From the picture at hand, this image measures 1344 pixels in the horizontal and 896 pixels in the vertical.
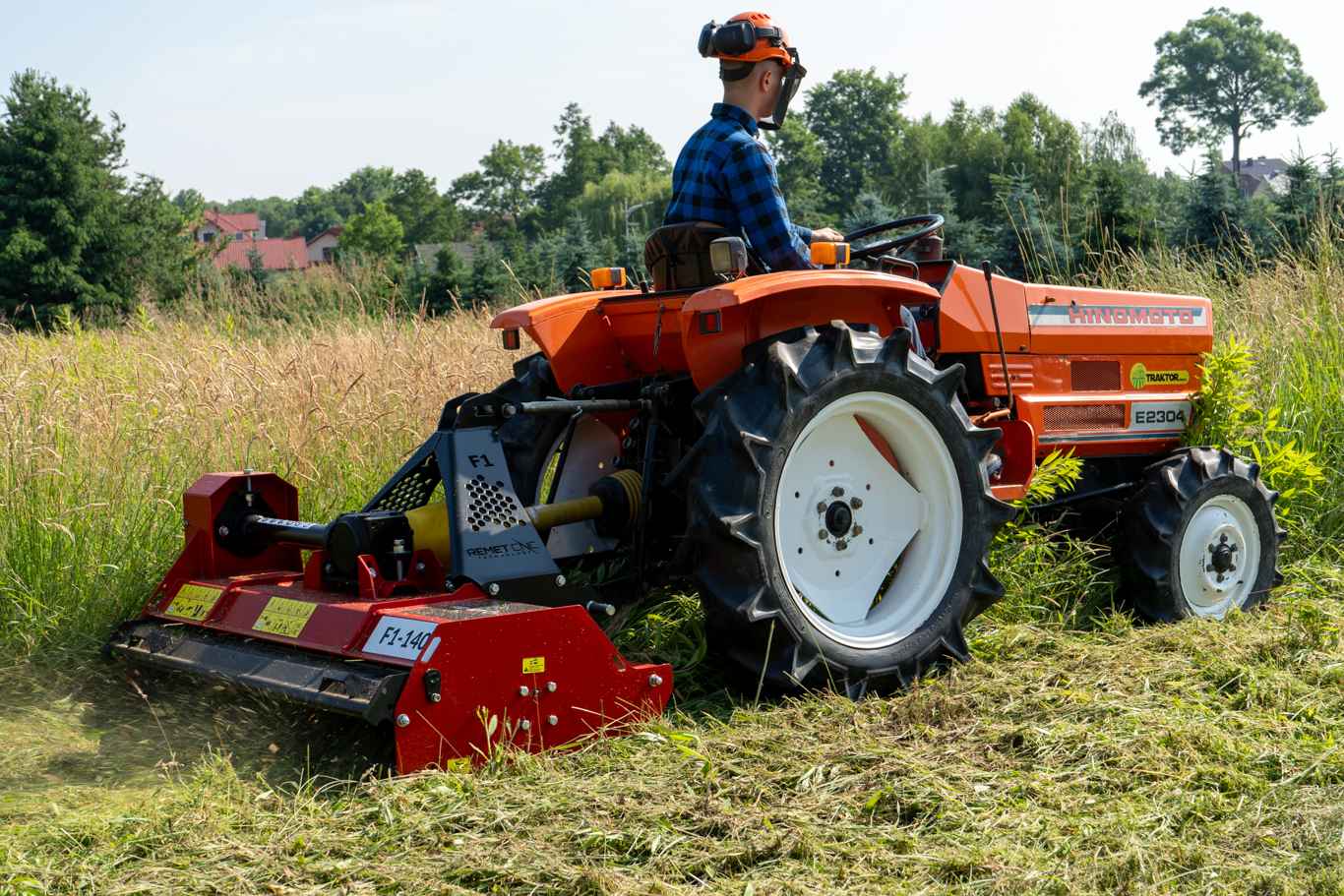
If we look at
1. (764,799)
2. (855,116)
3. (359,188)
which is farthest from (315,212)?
(764,799)

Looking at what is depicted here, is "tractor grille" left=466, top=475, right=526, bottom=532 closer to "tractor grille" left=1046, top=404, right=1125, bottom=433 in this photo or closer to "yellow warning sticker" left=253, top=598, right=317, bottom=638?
"yellow warning sticker" left=253, top=598, right=317, bottom=638

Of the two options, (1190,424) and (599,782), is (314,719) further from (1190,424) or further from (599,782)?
(1190,424)

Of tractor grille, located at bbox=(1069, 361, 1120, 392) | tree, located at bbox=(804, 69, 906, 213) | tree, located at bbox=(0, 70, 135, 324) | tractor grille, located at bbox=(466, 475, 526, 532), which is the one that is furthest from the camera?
tree, located at bbox=(804, 69, 906, 213)

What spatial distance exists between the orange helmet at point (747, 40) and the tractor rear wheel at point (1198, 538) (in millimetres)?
2248

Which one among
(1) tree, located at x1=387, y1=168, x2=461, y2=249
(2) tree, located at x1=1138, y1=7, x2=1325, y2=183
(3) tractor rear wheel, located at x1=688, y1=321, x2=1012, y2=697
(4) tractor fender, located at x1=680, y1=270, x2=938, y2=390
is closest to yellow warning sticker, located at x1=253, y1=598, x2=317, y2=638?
(3) tractor rear wheel, located at x1=688, y1=321, x2=1012, y2=697

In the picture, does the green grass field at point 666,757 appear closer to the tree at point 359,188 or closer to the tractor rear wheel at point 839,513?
the tractor rear wheel at point 839,513

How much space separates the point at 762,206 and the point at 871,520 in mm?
1117

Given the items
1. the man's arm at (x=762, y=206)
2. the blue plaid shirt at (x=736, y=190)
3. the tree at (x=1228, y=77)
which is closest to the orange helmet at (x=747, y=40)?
the blue plaid shirt at (x=736, y=190)

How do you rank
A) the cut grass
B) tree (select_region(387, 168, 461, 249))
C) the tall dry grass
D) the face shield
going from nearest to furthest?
the cut grass < the face shield < the tall dry grass < tree (select_region(387, 168, 461, 249))

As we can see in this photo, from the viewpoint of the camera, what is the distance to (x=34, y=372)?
6805 mm

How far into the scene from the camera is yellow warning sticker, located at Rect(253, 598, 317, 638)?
384 centimetres

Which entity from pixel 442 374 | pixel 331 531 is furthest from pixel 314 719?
pixel 442 374

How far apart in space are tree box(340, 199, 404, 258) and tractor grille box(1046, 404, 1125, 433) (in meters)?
58.4

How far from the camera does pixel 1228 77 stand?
9269 cm
